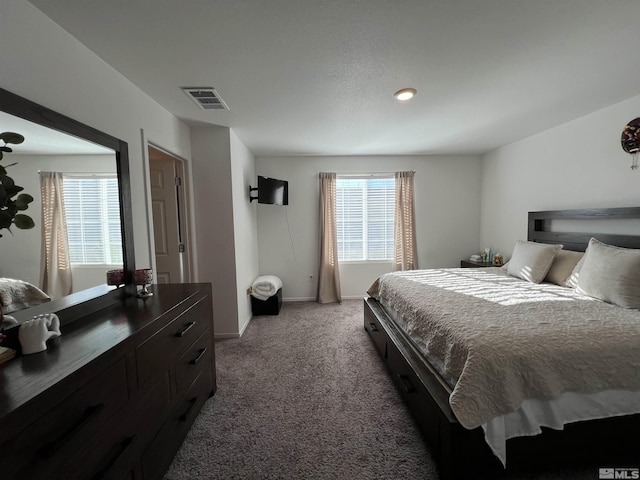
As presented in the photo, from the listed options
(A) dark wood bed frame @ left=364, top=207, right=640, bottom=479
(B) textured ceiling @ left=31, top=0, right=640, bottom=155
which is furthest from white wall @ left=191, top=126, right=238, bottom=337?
(A) dark wood bed frame @ left=364, top=207, right=640, bottom=479

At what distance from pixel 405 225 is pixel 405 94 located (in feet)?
8.03

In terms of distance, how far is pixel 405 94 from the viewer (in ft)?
6.95

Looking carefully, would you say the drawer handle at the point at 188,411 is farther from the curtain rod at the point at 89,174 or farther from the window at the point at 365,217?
the window at the point at 365,217

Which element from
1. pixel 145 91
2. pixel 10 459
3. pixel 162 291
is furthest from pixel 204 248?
pixel 10 459

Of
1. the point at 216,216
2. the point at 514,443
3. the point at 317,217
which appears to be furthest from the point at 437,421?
the point at 317,217

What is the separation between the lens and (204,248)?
9.60 feet

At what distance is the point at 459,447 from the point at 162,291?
200 centimetres

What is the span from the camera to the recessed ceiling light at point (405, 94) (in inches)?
81.3

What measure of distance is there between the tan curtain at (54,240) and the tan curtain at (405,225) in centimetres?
391

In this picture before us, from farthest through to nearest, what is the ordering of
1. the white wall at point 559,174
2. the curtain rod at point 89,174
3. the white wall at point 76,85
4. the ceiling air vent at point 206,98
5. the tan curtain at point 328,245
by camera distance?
1. the tan curtain at point 328,245
2. the white wall at point 559,174
3. the ceiling air vent at point 206,98
4. the curtain rod at point 89,174
5. the white wall at point 76,85

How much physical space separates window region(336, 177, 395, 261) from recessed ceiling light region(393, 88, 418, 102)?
211 cm

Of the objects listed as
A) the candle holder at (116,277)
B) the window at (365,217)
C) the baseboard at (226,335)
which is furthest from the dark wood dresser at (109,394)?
the window at (365,217)

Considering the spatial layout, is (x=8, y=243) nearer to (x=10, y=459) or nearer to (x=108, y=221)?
(x=108, y=221)

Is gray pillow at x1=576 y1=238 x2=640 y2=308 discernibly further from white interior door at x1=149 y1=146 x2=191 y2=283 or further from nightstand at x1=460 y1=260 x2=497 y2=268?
white interior door at x1=149 y1=146 x2=191 y2=283
